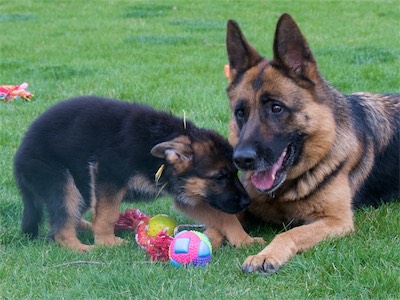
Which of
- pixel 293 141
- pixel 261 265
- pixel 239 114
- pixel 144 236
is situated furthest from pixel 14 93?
pixel 261 265

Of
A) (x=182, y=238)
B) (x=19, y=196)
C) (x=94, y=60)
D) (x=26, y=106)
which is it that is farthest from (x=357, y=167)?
(x=94, y=60)

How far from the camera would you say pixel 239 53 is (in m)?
5.07

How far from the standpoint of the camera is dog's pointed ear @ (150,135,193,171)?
4848 mm

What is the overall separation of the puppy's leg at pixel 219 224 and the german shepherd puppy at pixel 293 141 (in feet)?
1.08

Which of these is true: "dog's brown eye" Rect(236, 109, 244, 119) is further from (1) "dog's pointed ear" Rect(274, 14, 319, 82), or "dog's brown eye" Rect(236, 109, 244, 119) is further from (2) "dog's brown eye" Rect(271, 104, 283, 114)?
(1) "dog's pointed ear" Rect(274, 14, 319, 82)

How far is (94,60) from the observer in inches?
461

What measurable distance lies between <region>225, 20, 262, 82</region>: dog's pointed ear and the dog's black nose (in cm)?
85

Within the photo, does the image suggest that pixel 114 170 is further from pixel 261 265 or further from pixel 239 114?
pixel 261 265

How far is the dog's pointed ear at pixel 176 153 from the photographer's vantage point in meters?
4.85

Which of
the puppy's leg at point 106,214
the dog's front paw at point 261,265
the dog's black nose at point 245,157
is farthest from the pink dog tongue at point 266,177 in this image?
the puppy's leg at point 106,214

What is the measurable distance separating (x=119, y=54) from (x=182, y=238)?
829cm

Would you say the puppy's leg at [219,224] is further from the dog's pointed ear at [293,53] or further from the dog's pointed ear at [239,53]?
the dog's pointed ear at [293,53]

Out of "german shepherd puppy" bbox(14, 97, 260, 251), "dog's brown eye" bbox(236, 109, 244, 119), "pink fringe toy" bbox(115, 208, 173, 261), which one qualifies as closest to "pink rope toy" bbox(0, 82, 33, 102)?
"german shepherd puppy" bbox(14, 97, 260, 251)

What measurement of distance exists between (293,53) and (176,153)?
114 centimetres
